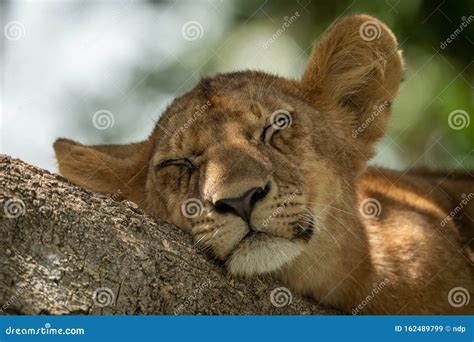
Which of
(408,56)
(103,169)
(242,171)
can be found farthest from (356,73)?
(408,56)

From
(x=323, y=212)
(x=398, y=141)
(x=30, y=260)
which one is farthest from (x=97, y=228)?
(x=398, y=141)

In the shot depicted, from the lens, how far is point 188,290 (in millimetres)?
4609

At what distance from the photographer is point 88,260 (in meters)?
4.30

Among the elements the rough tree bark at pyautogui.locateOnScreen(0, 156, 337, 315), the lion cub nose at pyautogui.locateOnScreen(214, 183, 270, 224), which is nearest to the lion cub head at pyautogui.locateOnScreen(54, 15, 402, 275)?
the lion cub nose at pyautogui.locateOnScreen(214, 183, 270, 224)

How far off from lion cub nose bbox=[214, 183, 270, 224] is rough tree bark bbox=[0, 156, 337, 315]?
1.13ft

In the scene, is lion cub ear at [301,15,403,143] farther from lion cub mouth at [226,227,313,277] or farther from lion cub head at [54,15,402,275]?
lion cub mouth at [226,227,313,277]

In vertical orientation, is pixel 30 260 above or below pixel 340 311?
below

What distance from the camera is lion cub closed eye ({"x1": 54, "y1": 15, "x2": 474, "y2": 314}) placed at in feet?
16.8

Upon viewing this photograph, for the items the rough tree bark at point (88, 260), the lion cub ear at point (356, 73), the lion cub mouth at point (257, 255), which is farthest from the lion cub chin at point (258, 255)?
the lion cub ear at point (356, 73)

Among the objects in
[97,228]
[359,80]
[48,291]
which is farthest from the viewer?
[359,80]

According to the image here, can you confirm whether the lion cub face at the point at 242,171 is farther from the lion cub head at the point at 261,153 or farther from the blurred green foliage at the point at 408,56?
the blurred green foliage at the point at 408,56

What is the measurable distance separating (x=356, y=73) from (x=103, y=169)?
7.25 ft
